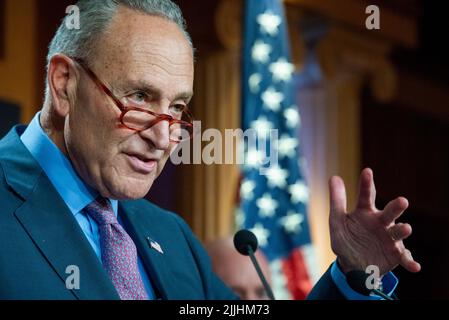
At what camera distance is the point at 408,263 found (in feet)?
6.26

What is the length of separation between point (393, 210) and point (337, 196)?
147 millimetres

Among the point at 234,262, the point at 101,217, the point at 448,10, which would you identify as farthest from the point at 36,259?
the point at 448,10

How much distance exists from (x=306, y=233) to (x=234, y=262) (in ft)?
3.79

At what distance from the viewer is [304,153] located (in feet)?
19.4

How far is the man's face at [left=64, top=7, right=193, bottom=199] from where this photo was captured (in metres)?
1.83

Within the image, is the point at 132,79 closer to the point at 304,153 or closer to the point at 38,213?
the point at 38,213

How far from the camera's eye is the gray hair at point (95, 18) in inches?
73.4

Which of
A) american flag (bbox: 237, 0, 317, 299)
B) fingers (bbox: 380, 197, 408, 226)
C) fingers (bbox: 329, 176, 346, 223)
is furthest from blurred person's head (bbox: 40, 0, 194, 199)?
american flag (bbox: 237, 0, 317, 299)

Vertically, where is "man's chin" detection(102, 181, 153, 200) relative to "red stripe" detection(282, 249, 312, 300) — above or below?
above

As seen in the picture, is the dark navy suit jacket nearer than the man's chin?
Yes

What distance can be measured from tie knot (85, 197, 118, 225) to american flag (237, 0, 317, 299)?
2.72m

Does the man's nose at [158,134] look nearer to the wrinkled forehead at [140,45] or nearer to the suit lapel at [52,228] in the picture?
the wrinkled forehead at [140,45]

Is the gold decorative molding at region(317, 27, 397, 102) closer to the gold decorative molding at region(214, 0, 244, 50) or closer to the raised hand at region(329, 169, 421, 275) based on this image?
the gold decorative molding at region(214, 0, 244, 50)

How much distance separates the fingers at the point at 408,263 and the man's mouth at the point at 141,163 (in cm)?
59
